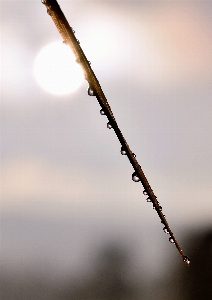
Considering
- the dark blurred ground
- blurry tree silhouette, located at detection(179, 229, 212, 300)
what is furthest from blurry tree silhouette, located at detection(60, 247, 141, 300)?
blurry tree silhouette, located at detection(179, 229, 212, 300)

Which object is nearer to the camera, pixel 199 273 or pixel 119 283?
pixel 199 273

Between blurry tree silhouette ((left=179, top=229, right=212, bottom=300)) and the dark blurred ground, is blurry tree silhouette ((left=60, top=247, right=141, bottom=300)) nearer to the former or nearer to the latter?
the dark blurred ground

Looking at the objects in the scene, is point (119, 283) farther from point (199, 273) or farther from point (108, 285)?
point (199, 273)

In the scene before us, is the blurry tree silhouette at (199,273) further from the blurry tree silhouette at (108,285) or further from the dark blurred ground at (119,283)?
the blurry tree silhouette at (108,285)

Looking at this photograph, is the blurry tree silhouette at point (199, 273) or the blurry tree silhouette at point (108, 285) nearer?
the blurry tree silhouette at point (199, 273)

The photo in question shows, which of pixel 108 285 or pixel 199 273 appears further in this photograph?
pixel 108 285

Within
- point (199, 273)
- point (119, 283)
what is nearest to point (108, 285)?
point (119, 283)

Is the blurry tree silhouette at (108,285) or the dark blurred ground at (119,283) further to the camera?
the blurry tree silhouette at (108,285)

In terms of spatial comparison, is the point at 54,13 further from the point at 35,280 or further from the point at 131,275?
the point at 35,280

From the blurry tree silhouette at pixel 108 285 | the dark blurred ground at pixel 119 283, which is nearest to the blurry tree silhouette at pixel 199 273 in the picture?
the dark blurred ground at pixel 119 283
